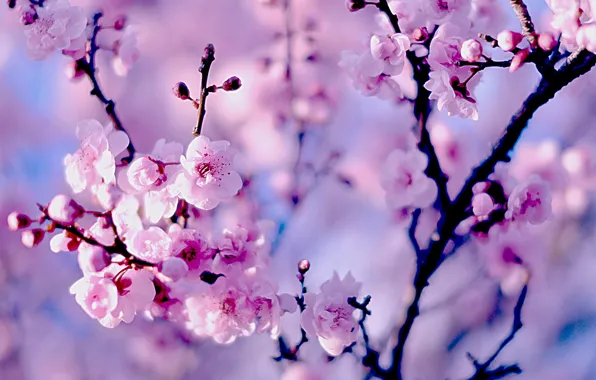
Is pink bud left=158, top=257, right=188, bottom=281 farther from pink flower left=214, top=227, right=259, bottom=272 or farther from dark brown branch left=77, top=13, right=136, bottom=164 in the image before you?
dark brown branch left=77, top=13, right=136, bottom=164

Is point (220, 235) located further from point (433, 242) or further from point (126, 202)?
point (433, 242)

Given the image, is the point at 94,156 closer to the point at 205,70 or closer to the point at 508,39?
the point at 205,70

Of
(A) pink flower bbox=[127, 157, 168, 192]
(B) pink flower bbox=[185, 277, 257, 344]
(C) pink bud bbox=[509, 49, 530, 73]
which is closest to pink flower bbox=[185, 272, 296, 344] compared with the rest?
(B) pink flower bbox=[185, 277, 257, 344]

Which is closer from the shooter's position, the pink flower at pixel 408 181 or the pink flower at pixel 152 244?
the pink flower at pixel 152 244

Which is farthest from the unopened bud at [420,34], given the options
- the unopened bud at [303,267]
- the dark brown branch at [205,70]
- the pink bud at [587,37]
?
the unopened bud at [303,267]

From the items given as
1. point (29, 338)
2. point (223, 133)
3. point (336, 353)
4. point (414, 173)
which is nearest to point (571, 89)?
point (414, 173)

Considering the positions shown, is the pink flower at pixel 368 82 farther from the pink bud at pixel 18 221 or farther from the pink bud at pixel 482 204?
the pink bud at pixel 18 221
